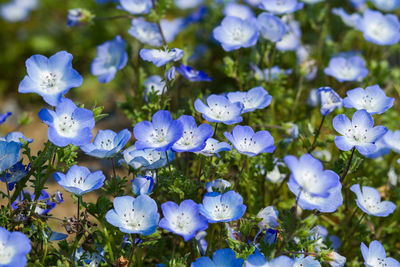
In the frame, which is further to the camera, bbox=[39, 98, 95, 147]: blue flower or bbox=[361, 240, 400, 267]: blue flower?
bbox=[361, 240, 400, 267]: blue flower

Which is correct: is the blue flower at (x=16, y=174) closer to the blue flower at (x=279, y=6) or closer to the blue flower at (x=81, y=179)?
the blue flower at (x=81, y=179)

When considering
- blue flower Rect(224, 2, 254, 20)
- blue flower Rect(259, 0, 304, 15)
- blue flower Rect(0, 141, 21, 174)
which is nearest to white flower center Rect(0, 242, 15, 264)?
blue flower Rect(0, 141, 21, 174)

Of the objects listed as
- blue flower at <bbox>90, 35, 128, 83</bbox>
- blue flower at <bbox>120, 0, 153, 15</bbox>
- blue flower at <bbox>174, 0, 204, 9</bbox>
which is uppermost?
blue flower at <bbox>120, 0, 153, 15</bbox>

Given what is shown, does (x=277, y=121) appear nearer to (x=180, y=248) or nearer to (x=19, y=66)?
(x=180, y=248)

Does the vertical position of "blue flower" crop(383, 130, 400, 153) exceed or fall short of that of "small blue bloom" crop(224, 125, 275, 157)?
it falls short

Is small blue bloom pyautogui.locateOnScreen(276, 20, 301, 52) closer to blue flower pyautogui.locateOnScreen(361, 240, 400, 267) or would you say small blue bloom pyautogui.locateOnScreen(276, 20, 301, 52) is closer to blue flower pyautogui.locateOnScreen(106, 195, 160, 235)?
blue flower pyautogui.locateOnScreen(361, 240, 400, 267)

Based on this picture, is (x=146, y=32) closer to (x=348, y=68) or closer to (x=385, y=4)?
(x=348, y=68)
